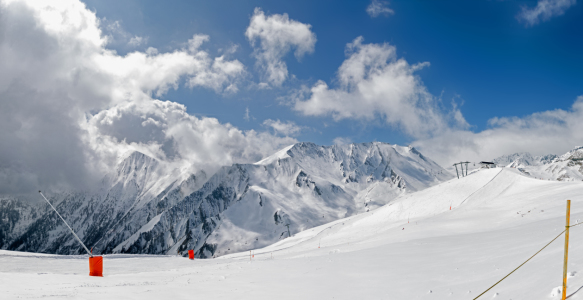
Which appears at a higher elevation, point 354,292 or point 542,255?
point 542,255

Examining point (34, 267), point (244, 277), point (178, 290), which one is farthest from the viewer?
point (34, 267)

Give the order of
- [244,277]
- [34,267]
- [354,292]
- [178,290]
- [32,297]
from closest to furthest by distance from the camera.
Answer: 1. [32,297]
2. [354,292]
3. [178,290]
4. [244,277]
5. [34,267]

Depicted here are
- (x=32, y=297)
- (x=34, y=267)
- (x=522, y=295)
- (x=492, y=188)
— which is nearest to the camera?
(x=522, y=295)

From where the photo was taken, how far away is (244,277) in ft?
63.4

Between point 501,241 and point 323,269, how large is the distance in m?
11.7

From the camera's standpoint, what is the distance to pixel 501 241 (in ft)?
66.6

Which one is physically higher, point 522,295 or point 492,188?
point 492,188

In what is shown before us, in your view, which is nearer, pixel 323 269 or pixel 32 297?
pixel 32 297

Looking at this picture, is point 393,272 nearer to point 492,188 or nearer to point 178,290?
point 178,290

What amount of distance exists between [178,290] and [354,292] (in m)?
8.76

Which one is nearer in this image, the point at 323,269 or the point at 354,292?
the point at 354,292

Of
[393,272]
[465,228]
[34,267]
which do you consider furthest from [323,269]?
[34,267]

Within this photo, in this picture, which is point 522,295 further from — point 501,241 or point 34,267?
point 34,267

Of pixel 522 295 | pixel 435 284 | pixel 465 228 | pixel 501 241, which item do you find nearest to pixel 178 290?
pixel 435 284
